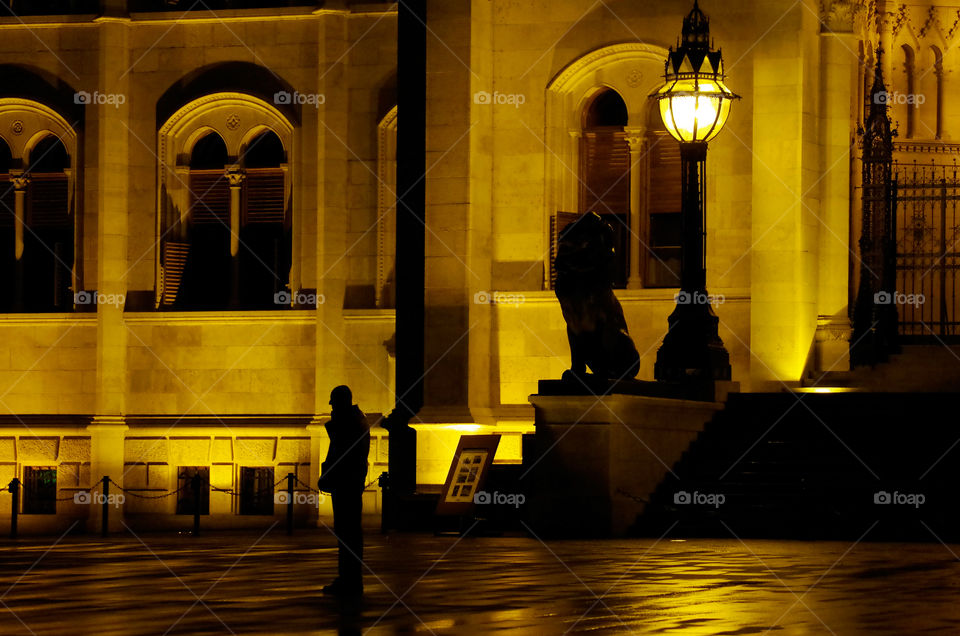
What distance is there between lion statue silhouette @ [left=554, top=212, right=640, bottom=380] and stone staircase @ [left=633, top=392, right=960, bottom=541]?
1.78 metres

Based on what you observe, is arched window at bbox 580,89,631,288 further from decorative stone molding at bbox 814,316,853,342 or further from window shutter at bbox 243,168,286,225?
window shutter at bbox 243,168,286,225

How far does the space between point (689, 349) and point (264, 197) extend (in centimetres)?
1121

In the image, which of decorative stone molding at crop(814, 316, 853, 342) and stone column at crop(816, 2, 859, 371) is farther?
stone column at crop(816, 2, 859, 371)

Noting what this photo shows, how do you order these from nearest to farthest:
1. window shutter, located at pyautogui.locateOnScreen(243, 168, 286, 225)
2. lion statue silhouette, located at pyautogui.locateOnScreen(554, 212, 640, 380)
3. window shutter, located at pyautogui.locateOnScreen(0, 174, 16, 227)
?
1. lion statue silhouette, located at pyautogui.locateOnScreen(554, 212, 640, 380)
2. window shutter, located at pyautogui.locateOnScreen(243, 168, 286, 225)
3. window shutter, located at pyautogui.locateOnScreen(0, 174, 16, 227)

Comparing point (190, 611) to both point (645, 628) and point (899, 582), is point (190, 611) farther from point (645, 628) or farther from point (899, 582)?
point (899, 582)

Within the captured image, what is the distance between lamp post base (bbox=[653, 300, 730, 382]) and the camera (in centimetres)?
2205

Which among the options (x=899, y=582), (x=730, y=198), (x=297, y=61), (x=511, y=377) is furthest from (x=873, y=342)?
(x=899, y=582)

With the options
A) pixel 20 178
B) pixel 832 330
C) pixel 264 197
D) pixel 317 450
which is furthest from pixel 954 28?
pixel 20 178

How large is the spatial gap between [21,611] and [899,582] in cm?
658

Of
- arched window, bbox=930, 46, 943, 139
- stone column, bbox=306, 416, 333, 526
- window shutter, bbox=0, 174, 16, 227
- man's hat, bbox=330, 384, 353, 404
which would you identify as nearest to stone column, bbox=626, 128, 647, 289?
stone column, bbox=306, 416, 333, 526

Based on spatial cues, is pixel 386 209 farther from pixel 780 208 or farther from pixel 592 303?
pixel 592 303

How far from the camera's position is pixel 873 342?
2625 centimetres

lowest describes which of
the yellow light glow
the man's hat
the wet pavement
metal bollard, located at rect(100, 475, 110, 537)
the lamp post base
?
metal bollard, located at rect(100, 475, 110, 537)

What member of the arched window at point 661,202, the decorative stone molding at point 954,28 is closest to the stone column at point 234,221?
the arched window at point 661,202
